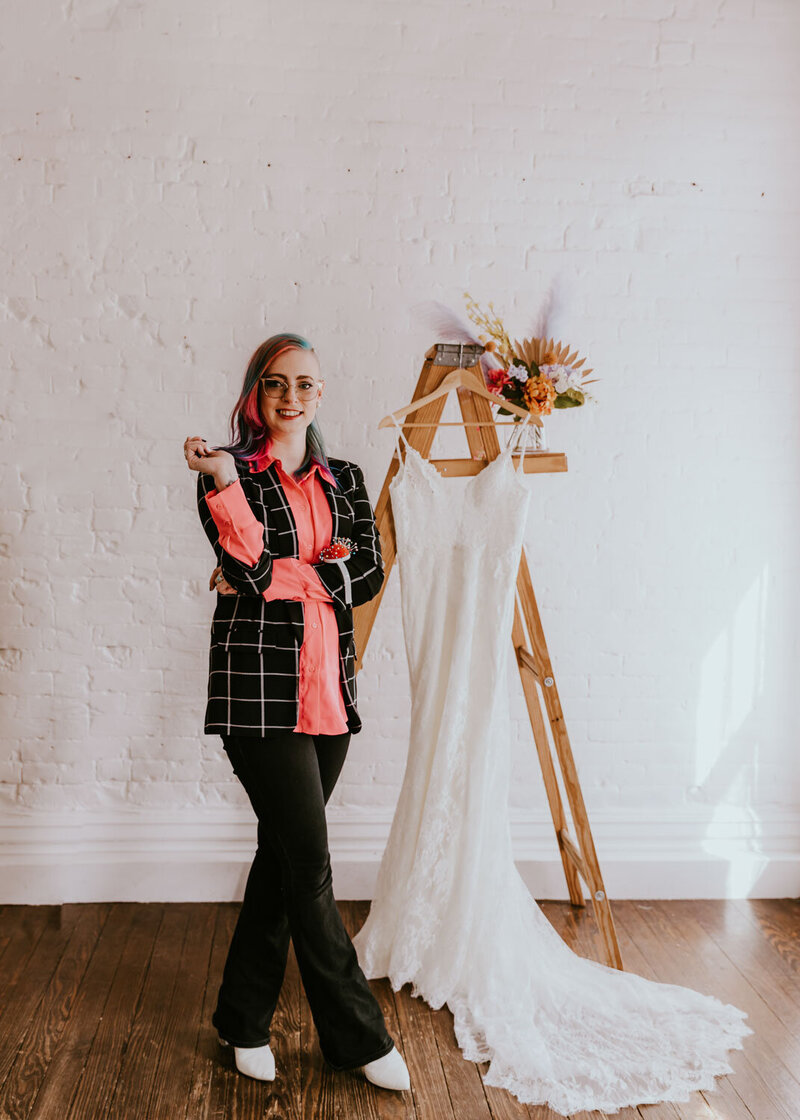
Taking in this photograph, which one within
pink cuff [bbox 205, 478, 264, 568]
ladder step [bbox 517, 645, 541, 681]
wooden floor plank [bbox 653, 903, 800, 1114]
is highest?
pink cuff [bbox 205, 478, 264, 568]

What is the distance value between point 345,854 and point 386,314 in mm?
1761

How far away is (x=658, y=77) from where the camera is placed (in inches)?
115

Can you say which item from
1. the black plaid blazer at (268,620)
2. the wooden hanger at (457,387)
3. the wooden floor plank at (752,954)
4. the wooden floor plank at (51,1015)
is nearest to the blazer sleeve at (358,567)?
the black plaid blazer at (268,620)

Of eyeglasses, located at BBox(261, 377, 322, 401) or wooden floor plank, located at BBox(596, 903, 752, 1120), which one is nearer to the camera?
wooden floor plank, located at BBox(596, 903, 752, 1120)

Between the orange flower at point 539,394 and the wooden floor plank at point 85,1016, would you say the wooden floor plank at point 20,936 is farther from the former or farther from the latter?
the orange flower at point 539,394

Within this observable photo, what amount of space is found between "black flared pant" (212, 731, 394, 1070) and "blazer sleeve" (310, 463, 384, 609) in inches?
13.3

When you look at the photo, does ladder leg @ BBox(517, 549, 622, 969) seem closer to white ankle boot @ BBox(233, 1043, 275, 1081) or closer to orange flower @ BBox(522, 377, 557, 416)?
orange flower @ BBox(522, 377, 557, 416)

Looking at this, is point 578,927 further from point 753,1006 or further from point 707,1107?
point 707,1107

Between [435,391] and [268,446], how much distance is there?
51 cm

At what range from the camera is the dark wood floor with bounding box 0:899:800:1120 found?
2006mm

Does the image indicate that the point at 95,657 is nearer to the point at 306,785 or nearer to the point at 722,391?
the point at 306,785

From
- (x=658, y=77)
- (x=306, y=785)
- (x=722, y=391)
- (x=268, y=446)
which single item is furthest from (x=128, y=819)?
(x=658, y=77)

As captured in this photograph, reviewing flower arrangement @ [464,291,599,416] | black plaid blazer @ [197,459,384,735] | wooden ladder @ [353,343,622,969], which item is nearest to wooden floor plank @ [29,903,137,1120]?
black plaid blazer @ [197,459,384,735]

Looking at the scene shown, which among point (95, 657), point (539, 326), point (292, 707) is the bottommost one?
point (95, 657)
